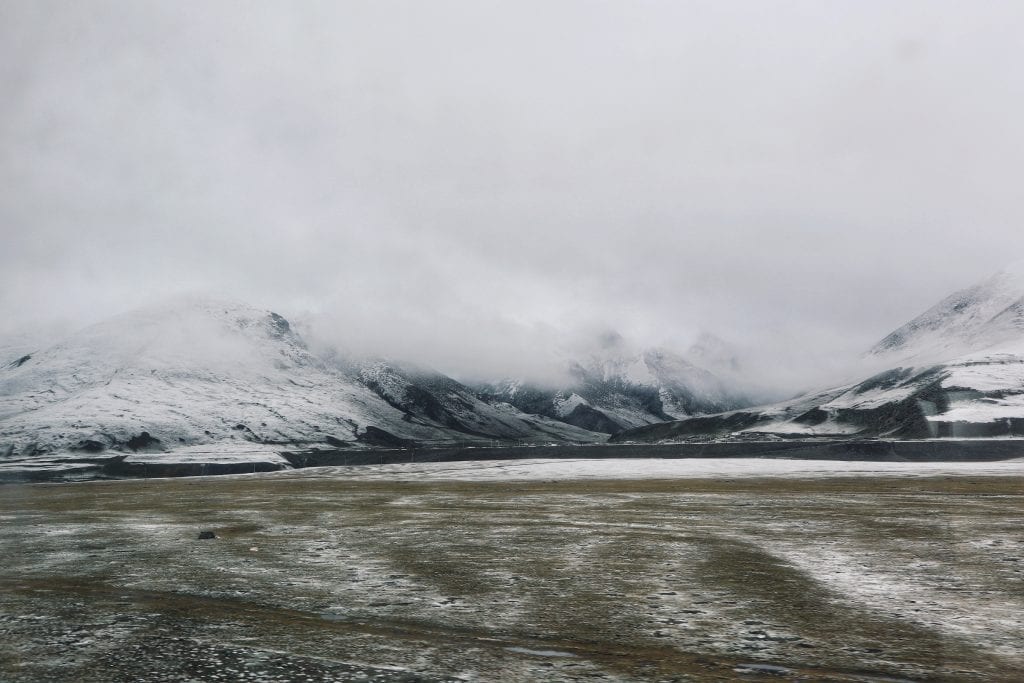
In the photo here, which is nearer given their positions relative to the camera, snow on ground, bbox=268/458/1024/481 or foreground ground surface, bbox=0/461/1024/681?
foreground ground surface, bbox=0/461/1024/681

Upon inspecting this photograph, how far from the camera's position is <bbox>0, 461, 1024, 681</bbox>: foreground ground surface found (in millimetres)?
13672

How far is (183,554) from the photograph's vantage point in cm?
2970

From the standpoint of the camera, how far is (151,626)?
675 inches

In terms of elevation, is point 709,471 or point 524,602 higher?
point 709,471

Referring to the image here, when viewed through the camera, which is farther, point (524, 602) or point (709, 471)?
point (709, 471)

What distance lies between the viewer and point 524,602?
63.8 ft

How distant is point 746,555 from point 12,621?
2183 centimetres

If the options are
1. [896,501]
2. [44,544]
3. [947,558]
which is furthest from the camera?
[896,501]

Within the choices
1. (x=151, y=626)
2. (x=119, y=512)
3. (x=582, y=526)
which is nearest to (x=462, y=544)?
(x=582, y=526)

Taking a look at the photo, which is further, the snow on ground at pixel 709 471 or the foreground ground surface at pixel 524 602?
the snow on ground at pixel 709 471

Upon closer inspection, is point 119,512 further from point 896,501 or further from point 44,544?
point 896,501

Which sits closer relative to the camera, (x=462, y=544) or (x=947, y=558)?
(x=947, y=558)

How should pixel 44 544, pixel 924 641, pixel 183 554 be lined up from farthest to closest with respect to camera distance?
pixel 44 544, pixel 183 554, pixel 924 641

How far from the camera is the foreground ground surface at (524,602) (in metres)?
13.7
